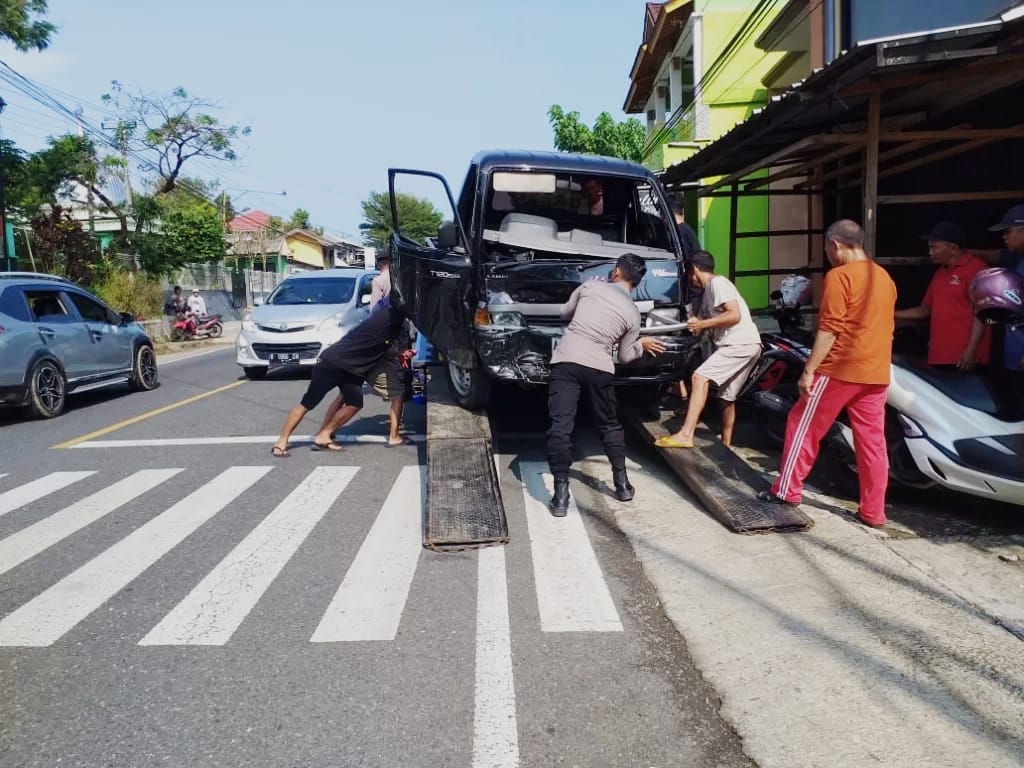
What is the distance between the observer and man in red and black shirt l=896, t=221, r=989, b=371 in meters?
5.55

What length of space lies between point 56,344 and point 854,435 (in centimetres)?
919

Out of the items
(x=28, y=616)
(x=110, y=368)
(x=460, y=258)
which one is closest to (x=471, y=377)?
(x=460, y=258)

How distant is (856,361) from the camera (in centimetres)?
495

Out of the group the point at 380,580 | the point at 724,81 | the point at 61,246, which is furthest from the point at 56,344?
the point at 724,81

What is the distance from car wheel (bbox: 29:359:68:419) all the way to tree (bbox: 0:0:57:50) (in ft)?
47.5

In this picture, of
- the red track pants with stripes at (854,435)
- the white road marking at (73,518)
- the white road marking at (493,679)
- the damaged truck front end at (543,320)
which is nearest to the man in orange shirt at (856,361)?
the red track pants with stripes at (854,435)

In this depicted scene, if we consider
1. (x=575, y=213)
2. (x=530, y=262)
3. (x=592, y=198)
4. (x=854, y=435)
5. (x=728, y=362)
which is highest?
(x=592, y=198)

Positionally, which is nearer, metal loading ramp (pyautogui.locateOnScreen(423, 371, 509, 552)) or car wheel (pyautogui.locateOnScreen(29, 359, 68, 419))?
metal loading ramp (pyautogui.locateOnScreen(423, 371, 509, 552))

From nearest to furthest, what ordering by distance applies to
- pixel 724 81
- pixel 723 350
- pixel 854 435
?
pixel 854 435
pixel 723 350
pixel 724 81

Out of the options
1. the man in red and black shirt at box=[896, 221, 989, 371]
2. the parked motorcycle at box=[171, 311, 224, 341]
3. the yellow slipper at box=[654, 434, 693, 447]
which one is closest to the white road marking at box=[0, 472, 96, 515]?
the yellow slipper at box=[654, 434, 693, 447]

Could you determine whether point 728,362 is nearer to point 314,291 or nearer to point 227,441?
point 227,441

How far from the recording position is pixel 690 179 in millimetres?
11422

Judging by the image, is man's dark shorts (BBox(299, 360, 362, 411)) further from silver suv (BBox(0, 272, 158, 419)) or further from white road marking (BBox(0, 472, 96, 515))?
silver suv (BBox(0, 272, 158, 419))

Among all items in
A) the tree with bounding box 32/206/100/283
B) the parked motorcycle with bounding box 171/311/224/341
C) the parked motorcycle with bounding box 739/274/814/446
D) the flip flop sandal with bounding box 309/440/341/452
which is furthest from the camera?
the parked motorcycle with bounding box 171/311/224/341
